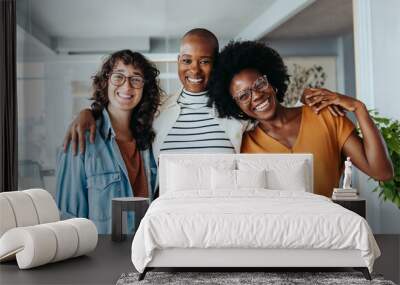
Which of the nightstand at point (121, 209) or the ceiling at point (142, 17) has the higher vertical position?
the ceiling at point (142, 17)

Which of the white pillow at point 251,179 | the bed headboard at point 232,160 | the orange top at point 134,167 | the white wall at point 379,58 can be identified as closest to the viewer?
the white pillow at point 251,179

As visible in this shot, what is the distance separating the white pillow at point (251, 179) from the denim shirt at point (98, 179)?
1.11m

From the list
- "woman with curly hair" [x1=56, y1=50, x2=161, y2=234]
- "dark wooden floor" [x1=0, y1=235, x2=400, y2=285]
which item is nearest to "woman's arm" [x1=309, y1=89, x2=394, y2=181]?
"dark wooden floor" [x1=0, y1=235, x2=400, y2=285]

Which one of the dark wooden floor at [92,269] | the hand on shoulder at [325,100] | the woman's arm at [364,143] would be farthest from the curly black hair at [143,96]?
the woman's arm at [364,143]

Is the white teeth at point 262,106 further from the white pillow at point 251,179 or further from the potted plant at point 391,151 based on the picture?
Answer: the potted plant at point 391,151

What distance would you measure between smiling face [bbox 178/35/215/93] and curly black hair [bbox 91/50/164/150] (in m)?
0.29

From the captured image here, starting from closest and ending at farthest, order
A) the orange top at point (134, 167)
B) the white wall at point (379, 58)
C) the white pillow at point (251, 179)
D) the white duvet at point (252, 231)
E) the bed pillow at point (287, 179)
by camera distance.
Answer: the white duvet at point (252, 231)
the white pillow at point (251, 179)
the bed pillow at point (287, 179)
the white wall at point (379, 58)
the orange top at point (134, 167)

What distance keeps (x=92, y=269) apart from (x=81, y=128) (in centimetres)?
228

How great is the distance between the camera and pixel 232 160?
670cm

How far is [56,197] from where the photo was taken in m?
6.97

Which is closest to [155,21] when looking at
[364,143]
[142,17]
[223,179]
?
[142,17]

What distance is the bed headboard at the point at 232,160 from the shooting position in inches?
261

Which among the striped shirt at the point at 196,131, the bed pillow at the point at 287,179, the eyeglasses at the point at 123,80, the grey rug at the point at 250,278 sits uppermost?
the eyeglasses at the point at 123,80

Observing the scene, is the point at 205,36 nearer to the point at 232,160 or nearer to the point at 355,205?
the point at 232,160
